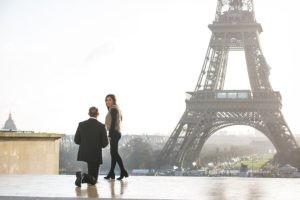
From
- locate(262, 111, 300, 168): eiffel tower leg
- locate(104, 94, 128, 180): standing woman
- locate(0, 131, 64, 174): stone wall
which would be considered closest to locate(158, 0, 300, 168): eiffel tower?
locate(262, 111, 300, 168): eiffel tower leg

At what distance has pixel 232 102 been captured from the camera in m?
67.8

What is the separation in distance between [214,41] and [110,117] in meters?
56.2

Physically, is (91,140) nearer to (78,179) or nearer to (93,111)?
(93,111)

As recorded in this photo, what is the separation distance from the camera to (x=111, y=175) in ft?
49.1

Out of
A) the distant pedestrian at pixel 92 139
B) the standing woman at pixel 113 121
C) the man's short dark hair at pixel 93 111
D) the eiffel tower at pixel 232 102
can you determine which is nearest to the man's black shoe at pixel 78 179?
the distant pedestrian at pixel 92 139

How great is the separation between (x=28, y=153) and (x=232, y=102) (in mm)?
50203

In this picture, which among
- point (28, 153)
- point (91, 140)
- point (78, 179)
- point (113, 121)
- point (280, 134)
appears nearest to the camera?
point (78, 179)

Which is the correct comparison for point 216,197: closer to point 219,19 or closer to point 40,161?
point 40,161

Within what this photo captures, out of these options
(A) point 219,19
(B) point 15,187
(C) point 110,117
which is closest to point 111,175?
(C) point 110,117

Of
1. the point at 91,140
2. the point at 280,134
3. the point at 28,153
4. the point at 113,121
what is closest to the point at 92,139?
the point at 91,140

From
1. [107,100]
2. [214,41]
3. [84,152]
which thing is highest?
[214,41]

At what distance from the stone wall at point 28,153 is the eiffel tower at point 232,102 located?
46.1m

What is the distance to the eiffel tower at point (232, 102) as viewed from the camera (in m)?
65.6

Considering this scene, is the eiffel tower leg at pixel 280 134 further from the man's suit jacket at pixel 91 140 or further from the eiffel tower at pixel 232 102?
the man's suit jacket at pixel 91 140
